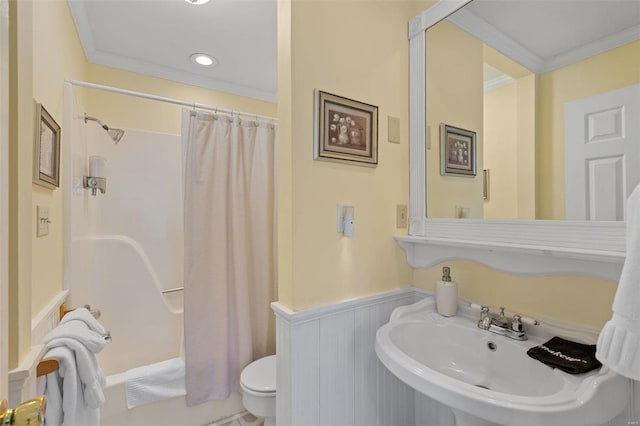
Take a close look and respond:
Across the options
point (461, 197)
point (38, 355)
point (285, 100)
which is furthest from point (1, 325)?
point (461, 197)

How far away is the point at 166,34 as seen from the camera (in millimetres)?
1950

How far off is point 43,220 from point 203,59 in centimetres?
162

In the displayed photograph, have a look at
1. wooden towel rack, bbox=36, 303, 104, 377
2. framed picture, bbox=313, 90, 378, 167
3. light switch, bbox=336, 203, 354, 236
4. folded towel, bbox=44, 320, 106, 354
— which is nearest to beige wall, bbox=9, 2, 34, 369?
wooden towel rack, bbox=36, 303, 104, 377

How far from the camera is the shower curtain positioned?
177 centimetres

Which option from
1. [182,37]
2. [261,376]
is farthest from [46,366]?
[182,37]

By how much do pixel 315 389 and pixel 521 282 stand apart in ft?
2.95

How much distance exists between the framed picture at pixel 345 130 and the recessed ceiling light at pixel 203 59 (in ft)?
4.90

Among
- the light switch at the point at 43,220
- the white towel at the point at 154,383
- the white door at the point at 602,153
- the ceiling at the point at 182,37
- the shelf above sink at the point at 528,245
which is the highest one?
the ceiling at the point at 182,37

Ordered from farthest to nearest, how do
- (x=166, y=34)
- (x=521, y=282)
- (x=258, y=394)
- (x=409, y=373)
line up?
(x=166, y=34) < (x=258, y=394) < (x=521, y=282) < (x=409, y=373)

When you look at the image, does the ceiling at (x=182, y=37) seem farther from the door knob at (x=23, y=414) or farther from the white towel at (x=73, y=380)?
the door knob at (x=23, y=414)

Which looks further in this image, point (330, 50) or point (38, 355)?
point (330, 50)

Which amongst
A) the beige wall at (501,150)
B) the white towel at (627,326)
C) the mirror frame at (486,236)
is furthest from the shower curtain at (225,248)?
the white towel at (627,326)

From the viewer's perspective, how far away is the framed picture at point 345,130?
121cm

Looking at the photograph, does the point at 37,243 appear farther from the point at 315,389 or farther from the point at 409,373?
the point at 409,373
